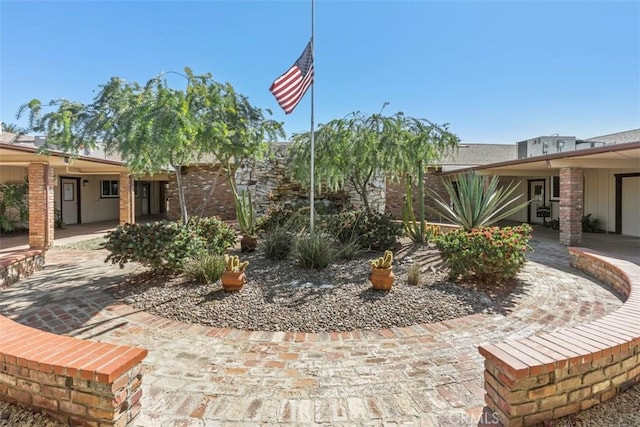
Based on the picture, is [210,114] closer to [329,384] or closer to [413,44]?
[329,384]

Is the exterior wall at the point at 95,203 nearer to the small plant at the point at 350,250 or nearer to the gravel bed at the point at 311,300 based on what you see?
the gravel bed at the point at 311,300

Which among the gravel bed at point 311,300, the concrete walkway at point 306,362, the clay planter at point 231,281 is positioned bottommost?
the concrete walkway at point 306,362

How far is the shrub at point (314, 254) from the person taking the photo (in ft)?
19.5

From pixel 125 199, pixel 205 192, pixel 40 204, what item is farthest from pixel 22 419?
pixel 205 192

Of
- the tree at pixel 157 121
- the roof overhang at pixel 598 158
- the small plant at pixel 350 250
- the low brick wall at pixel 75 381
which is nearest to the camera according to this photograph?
the low brick wall at pixel 75 381

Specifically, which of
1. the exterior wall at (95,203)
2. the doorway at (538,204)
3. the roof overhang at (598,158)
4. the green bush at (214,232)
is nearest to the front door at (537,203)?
the doorway at (538,204)

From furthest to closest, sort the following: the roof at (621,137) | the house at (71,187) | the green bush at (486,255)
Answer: the roof at (621,137) → the house at (71,187) → the green bush at (486,255)

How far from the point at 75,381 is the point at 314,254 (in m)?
4.26

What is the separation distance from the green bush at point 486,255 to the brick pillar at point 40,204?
9643 millimetres

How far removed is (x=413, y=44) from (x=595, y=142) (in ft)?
48.4

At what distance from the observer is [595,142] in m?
17.4

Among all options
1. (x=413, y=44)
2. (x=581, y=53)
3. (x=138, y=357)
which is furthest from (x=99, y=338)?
(x=581, y=53)

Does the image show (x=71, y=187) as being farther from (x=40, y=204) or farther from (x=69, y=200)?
(x=40, y=204)

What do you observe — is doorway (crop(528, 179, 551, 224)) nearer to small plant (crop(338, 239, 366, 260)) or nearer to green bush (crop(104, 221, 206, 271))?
small plant (crop(338, 239, 366, 260))
